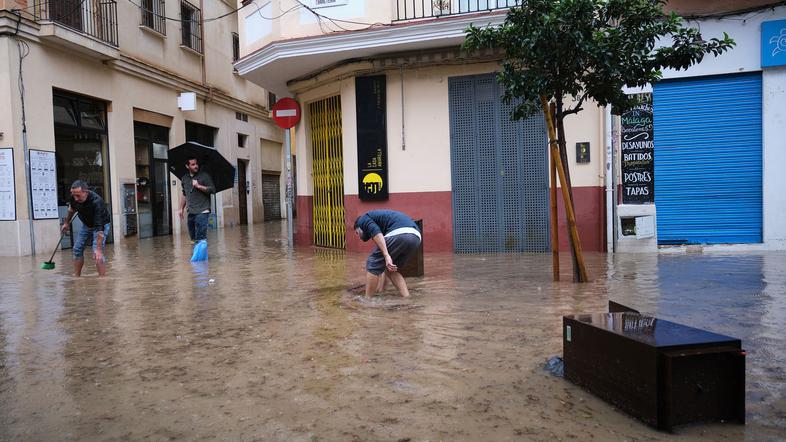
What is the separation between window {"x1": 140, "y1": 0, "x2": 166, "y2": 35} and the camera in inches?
666

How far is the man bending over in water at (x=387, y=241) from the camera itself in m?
6.32

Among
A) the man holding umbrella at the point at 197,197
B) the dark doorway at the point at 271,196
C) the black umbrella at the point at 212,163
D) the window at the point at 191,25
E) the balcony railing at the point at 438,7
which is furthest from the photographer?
the dark doorway at the point at 271,196

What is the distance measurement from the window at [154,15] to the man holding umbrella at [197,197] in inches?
327

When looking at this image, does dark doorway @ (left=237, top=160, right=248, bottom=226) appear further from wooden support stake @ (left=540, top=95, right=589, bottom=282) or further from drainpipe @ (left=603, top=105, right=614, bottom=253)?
wooden support stake @ (left=540, top=95, right=589, bottom=282)

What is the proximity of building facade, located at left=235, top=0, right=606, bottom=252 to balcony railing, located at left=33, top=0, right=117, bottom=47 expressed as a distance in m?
4.85

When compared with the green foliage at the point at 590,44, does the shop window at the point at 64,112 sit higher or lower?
higher

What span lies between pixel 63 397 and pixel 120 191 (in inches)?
514

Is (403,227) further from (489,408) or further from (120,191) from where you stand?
(120,191)

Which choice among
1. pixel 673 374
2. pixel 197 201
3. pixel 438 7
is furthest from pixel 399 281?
pixel 438 7

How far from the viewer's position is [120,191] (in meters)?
15.6

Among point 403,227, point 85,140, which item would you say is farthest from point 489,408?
point 85,140

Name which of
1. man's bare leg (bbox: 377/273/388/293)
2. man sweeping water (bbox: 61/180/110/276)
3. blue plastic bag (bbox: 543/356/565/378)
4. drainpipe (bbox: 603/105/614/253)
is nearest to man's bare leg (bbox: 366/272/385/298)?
man's bare leg (bbox: 377/273/388/293)

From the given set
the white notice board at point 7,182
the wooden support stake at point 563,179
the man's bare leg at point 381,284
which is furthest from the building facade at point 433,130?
the white notice board at point 7,182

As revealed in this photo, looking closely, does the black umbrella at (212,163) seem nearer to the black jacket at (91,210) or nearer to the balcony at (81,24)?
the black jacket at (91,210)
